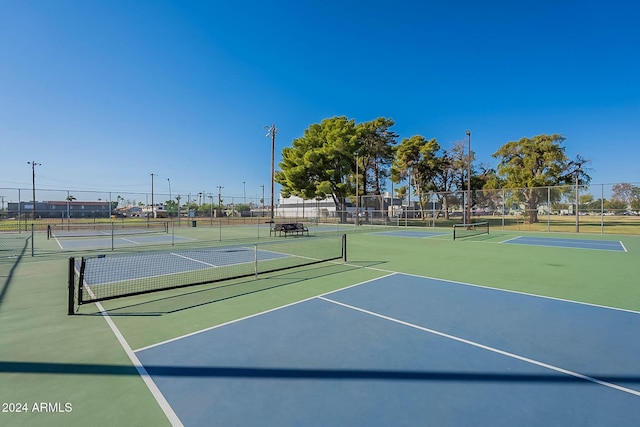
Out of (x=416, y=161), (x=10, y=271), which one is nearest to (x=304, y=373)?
(x=10, y=271)

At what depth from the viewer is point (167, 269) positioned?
973cm

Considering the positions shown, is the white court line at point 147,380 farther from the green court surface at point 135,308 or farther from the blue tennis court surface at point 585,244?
the blue tennis court surface at point 585,244

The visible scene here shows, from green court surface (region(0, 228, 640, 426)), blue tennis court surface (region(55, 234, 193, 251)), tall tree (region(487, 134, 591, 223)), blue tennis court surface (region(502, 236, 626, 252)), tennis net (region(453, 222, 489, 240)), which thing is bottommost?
blue tennis court surface (region(55, 234, 193, 251))

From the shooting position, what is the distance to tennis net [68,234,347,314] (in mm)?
6941

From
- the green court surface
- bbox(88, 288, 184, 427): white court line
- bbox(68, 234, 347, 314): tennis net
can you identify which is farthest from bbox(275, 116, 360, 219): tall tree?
bbox(88, 288, 184, 427): white court line

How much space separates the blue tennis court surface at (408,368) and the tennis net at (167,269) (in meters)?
3.27

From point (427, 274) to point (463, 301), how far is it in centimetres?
262

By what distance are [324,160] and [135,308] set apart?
35.5 m

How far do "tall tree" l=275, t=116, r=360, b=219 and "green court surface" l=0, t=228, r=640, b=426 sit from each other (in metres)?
27.6

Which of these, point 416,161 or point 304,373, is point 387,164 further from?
point 304,373

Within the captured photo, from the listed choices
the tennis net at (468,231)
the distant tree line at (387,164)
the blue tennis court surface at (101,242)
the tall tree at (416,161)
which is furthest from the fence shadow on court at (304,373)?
the tall tree at (416,161)

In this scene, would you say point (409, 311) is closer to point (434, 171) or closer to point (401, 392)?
point (401, 392)

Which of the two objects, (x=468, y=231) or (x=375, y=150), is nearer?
(x=468, y=231)

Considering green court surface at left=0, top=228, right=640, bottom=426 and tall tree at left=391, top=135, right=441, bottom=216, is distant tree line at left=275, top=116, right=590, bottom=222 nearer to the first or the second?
tall tree at left=391, top=135, right=441, bottom=216
